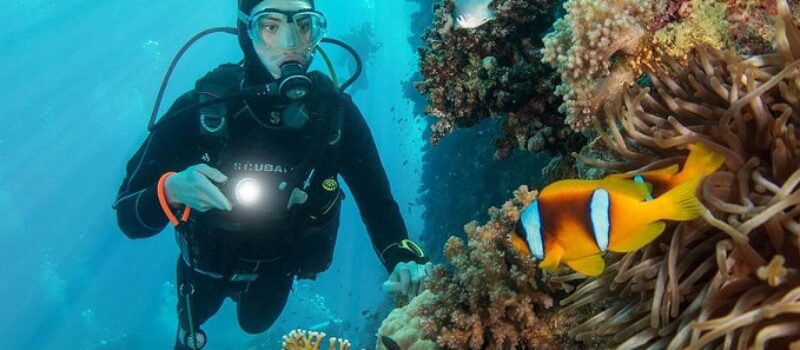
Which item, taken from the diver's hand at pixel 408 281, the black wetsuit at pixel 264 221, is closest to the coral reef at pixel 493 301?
the diver's hand at pixel 408 281

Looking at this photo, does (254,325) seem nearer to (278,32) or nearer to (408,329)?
(278,32)

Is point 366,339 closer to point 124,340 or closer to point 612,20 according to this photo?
point 612,20

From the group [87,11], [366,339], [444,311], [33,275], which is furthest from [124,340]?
[87,11]

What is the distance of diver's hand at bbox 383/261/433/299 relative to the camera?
4094mm

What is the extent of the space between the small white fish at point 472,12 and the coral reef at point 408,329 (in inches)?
74.0

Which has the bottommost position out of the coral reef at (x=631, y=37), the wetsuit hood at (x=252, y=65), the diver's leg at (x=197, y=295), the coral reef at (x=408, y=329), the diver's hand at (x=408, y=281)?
the coral reef at (x=408, y=329)

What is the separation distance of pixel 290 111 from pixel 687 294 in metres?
4.39

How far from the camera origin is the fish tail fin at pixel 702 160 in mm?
1686

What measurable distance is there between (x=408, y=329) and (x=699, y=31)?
2354mm

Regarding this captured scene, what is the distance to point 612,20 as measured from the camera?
2650 mm

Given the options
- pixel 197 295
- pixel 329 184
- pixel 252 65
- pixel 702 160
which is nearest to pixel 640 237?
pixel 702 160

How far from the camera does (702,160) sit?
169 cm

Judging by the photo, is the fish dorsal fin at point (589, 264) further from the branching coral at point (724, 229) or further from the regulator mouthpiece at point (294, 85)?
the regulator mouthpiece at point (294, 85)

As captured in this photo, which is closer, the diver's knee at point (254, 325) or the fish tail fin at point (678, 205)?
the fish tail fin at point (678, 205)
